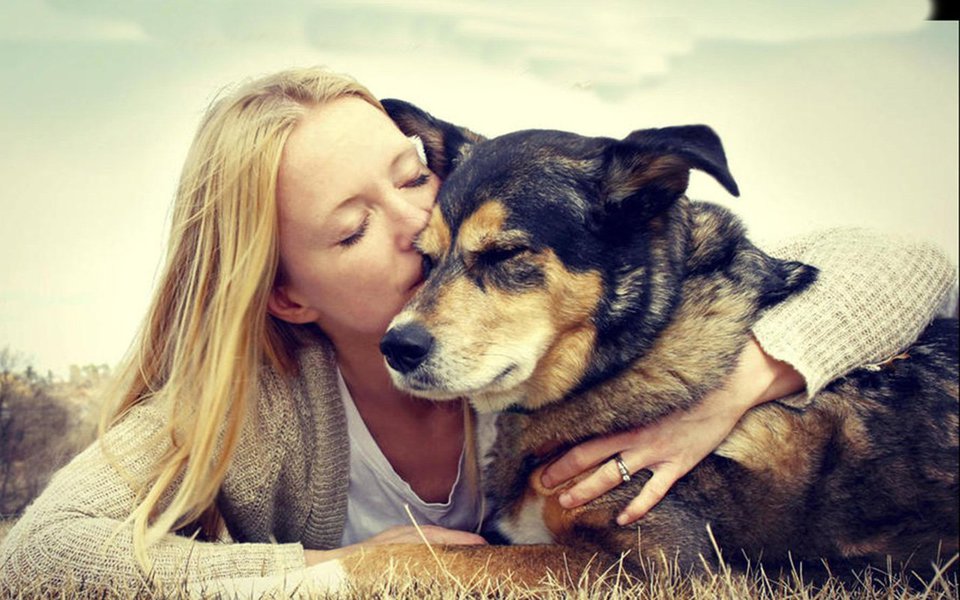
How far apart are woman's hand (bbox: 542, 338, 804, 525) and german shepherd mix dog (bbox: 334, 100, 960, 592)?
0.04 metres

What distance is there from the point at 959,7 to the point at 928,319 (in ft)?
3.28

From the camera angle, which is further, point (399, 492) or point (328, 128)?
point (399, 492)

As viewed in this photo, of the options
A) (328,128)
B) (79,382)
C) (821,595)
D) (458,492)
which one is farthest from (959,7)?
(79,382)

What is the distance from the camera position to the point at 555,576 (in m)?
2.35

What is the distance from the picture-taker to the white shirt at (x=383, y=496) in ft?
10.2

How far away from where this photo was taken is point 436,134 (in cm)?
304

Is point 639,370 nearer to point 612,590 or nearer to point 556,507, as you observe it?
point 556,507

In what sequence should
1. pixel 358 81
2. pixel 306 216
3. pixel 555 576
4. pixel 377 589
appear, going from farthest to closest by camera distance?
1. pixel 358 81
2. pixel 306 216
3. pixel 555 576
4. pixel 377 589

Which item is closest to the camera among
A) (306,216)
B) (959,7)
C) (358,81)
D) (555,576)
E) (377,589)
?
(377,589)

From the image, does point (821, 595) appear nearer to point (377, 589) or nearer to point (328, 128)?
point (377, 589)

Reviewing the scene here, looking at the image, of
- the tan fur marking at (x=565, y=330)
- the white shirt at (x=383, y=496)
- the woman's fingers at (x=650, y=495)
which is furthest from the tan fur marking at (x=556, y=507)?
the white shirt at (x=383, y=496)

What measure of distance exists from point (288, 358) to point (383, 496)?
0.64m

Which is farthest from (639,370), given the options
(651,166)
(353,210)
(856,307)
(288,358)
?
(288,358)

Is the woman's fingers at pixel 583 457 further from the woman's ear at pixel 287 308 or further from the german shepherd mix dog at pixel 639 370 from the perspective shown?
the woman's ear at pixel 287 308
